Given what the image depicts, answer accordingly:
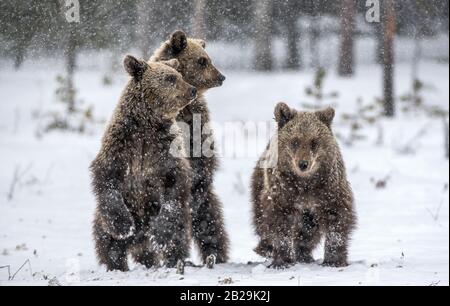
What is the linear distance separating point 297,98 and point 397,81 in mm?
3942

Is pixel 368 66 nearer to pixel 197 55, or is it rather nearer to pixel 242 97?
pixel 242 97

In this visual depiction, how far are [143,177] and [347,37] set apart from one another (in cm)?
1219

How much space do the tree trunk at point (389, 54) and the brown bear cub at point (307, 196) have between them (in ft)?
26.8

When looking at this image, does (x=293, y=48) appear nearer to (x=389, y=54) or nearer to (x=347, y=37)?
(x=347, y=37)

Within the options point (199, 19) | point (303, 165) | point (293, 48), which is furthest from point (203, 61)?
point (293, 48)

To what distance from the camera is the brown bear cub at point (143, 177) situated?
198 inches

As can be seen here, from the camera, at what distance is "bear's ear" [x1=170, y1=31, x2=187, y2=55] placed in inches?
233

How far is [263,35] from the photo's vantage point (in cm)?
1664

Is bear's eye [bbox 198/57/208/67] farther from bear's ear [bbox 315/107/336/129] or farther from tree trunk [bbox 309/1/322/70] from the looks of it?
tree trunk [bbox 309/1/322/70]

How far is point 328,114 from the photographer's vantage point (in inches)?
215

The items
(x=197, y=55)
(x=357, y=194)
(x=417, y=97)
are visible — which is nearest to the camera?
(x=197, y=55)

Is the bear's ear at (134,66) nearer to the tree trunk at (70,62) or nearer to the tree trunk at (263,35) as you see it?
the tree trunk at (70,62)

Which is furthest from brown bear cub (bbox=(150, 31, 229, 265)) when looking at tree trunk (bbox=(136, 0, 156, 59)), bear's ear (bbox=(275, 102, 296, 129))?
tree trunk (bbox=(136, 0, 156, 59))
